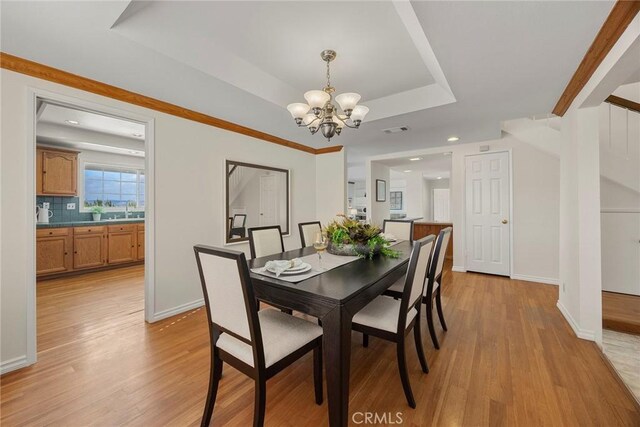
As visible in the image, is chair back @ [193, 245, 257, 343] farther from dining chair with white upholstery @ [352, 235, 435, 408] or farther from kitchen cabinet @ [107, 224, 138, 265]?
kitchen cabinet @ [107, 224, 138, 265]

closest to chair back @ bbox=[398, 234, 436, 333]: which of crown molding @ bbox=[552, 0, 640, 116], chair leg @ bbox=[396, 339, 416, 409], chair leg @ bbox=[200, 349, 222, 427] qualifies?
chair leg @ bbox=[396, 339, 416, 409]

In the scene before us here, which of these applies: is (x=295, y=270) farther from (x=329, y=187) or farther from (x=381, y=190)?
(x=381, y=190)

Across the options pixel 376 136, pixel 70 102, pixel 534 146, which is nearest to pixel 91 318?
pixel 70 102

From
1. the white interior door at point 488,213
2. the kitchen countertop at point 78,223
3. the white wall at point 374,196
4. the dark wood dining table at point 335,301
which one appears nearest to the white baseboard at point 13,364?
the dark wood dining table at point 335,301

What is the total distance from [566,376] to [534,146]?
3.38 meters

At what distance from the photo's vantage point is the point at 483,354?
2.06m

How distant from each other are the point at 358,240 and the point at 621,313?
297cm

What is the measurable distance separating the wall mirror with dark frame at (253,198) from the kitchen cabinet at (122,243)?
2.85m

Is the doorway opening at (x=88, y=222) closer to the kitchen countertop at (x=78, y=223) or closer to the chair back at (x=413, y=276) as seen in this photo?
the kitchen countertop at (x=78, y=223)

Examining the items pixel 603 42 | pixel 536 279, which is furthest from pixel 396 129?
pixel 536 279

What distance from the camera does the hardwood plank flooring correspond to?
251 centimetres

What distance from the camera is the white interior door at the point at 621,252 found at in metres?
3.17

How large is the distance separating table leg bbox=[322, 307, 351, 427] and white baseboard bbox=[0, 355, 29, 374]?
7.67ft

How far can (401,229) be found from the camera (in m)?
3.39
